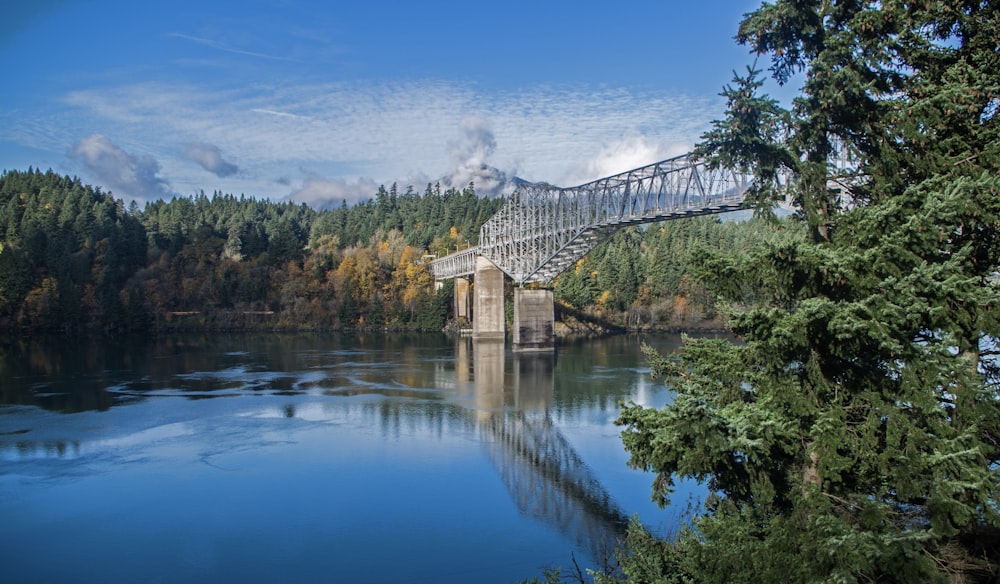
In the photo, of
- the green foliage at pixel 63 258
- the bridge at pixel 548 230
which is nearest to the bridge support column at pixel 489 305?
the bridge at pixel 548 230

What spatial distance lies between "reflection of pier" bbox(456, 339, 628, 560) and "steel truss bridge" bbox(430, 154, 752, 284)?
12644 millimetres

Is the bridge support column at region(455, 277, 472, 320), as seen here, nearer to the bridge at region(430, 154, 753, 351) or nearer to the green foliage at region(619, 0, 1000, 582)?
the bridge at region(430, 154, 753, 351)

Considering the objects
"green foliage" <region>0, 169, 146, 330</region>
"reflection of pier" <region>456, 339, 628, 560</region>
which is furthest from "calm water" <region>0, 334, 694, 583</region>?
"green foliage" <region>0, 169, 146, 330</region>

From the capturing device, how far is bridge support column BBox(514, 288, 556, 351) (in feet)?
199

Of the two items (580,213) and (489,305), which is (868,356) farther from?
(489,305)

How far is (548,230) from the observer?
63.2 meters

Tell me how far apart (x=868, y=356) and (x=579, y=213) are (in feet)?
171

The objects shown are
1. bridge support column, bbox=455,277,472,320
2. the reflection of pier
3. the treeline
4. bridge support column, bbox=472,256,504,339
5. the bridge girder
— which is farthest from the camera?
bridge support column, bbox=455,277,472,320

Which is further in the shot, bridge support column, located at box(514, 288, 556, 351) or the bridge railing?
bridge support column, located at box(514, 288, 556, 351)

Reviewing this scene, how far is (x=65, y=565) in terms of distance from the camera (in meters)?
14.4

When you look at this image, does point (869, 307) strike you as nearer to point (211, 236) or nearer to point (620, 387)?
point (620, 387)

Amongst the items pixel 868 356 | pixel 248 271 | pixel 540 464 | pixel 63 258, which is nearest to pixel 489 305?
pixel 248 271

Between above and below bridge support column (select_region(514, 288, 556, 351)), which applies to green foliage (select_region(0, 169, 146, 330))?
above

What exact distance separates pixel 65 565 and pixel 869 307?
49.3ft
